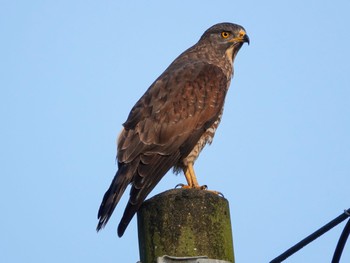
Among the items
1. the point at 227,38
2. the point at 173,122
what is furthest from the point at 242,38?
the point at 173,122

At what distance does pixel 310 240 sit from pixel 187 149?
11.5 ft

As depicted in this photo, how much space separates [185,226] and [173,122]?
3.25 metres

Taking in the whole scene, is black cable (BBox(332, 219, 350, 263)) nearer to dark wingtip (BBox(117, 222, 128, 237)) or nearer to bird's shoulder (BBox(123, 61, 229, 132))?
dark wingtip (BBox(117, 222, 128, 237))

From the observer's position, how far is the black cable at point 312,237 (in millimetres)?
3242

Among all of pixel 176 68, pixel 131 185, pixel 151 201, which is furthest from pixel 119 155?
pixel 151 201

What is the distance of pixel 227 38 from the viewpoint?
854cm

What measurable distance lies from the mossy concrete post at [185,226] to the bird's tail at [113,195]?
1.59 m

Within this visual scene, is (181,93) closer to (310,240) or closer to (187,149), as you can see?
(187,149)

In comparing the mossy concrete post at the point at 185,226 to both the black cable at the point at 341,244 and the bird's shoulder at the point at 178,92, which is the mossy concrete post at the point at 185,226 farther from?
the bird's shoulder at the point at 178,92

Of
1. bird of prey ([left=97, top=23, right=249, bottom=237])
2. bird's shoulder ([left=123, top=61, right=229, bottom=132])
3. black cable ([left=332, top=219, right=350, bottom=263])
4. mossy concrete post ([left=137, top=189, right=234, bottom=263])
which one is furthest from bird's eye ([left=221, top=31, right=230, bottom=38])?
black cable ([left=332, top=219, right=350, bottom=263])

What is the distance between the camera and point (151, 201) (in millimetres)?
3939

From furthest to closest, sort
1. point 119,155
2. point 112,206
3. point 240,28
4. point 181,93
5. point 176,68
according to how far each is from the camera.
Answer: point 240,28, point 176,68, point 181,93, point 119,155, point 112,206

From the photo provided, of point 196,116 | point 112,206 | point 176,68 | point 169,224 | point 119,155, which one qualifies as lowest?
point 169,224

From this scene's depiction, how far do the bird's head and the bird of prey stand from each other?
15 millimetres
